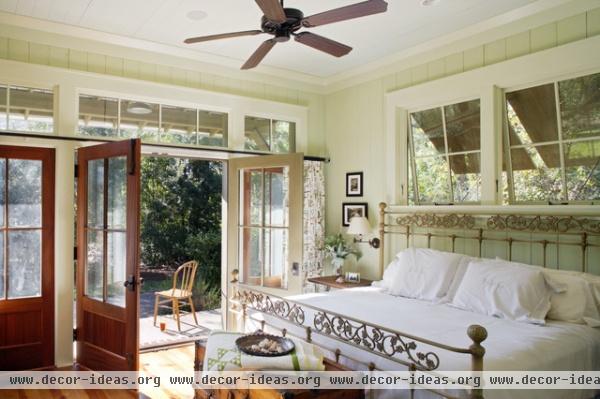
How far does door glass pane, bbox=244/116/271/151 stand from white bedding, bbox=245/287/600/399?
2.26 m

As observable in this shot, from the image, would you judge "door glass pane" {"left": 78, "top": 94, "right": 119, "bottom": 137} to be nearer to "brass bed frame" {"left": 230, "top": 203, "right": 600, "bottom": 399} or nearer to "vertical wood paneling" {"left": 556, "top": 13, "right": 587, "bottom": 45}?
"brass bed frame" {"left": 230, "top": 203, "right": 600, "bottom": 399}

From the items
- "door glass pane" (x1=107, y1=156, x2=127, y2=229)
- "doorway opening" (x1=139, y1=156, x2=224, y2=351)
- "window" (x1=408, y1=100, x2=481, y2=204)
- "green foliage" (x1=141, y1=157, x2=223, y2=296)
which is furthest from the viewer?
"green foliage" (x1=141, y1=157, x2=223, y2=296)

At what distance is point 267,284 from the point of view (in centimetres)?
454

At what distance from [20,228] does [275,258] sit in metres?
2.35

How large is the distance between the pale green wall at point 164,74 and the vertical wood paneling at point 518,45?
240cm

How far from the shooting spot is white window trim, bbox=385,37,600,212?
10.4ft

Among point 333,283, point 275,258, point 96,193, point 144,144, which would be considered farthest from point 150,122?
point 333,283

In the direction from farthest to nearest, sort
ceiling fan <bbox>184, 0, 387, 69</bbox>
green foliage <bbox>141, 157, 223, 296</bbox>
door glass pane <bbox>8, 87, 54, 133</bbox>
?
green foliage <bbox>141, 157, 223, 296</bbox> < door glass pane <bbox>8, 87, 54, 133</bbox> < ceiling fan <bbox>184, 0, 387, 69</bbox>

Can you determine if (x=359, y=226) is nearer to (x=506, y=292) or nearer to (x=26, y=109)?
(x=506, y=292)

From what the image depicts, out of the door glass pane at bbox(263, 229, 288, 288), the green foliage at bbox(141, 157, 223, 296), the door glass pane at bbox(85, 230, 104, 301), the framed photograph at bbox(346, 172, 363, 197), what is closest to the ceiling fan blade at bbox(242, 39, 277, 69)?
the door glass pane at bbox(263, 229, 288, 288)

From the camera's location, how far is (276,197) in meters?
4.52

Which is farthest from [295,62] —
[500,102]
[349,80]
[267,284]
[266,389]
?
[266,389]

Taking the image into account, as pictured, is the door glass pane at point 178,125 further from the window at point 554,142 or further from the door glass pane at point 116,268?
the window at point 554,142

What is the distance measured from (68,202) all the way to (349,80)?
3296mm
